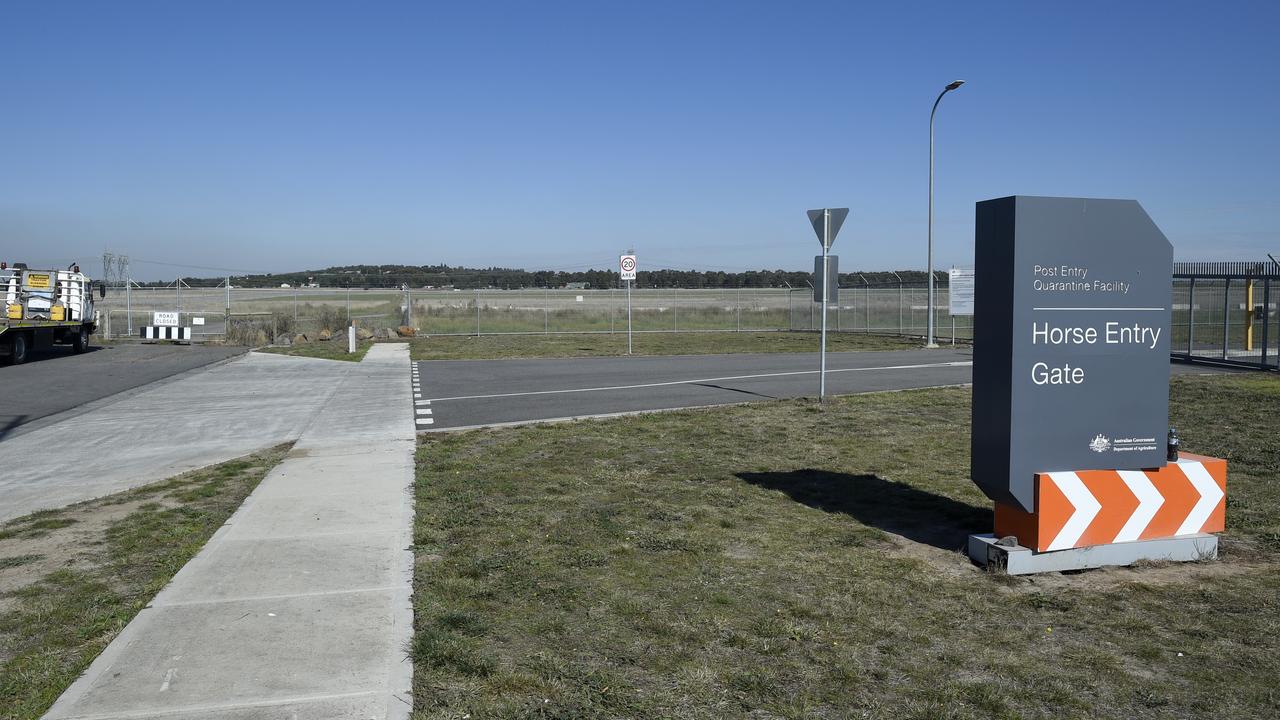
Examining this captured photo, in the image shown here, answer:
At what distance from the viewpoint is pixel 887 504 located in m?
8.27

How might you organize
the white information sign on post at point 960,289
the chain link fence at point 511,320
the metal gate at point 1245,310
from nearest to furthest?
the metal gate at point 1245,310 → the white information sign on post at point 960,289 → the chain link fence at point 511,320

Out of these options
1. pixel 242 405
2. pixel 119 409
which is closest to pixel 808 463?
pixel 242 405

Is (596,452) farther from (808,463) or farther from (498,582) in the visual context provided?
(498,582)

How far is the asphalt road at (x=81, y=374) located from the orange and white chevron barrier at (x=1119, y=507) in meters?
13.1

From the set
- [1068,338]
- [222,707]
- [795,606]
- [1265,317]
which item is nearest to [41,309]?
[222,707]

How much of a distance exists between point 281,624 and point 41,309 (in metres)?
27.3

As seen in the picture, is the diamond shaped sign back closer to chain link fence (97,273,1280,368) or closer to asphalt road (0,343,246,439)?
asphalt road (0,343,246,439)

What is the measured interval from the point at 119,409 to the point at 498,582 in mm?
12569

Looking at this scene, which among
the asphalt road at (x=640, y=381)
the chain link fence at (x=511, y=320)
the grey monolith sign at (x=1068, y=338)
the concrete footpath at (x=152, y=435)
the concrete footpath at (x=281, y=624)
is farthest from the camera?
the chain link fence at (x=511, y=320)

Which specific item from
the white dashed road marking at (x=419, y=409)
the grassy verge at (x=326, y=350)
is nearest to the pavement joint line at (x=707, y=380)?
the white dashed road marking at (x=419, y=409)

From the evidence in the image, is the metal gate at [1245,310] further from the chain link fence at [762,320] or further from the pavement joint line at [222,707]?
the pavement joint line at [222,707]

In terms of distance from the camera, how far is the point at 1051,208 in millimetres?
6188

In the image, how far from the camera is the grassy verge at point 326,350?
27.7 meters

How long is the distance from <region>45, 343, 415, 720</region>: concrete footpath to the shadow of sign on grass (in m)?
3.44
